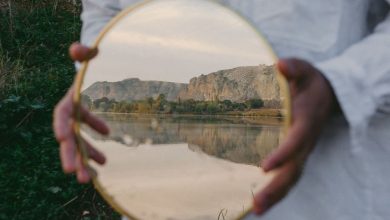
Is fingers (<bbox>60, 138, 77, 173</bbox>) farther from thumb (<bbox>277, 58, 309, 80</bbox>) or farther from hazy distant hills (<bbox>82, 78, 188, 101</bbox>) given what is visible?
thumb (<bbox>277, 58, 309, 80</bbox>)

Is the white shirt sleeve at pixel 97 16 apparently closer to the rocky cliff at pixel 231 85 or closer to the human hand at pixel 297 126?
the rocky cliff at pixel 231 85

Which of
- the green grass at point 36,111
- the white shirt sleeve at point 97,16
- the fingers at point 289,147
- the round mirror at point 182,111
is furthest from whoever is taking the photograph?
the green grass at point 36,111

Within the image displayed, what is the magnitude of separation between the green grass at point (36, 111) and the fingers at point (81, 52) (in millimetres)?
1641

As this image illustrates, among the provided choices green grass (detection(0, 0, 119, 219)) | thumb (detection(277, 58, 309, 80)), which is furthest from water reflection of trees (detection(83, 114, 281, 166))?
green grass (detection(0, 0, 119, 219))

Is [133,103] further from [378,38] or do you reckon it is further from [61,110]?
[378,38]

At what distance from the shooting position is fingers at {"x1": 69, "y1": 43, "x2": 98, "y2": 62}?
901 millimetres

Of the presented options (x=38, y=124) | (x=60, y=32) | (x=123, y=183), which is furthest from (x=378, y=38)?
(x=60, y=32)

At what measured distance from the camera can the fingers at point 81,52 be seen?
2.96 ft

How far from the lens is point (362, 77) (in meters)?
0.91

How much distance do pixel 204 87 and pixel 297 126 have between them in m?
0.15

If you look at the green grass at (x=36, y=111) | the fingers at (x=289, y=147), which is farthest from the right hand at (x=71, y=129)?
the green grass at (x=36, y=111)

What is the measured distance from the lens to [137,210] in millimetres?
936

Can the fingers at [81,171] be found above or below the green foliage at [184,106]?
below

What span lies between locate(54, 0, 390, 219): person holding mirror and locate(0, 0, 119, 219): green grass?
164 cm
